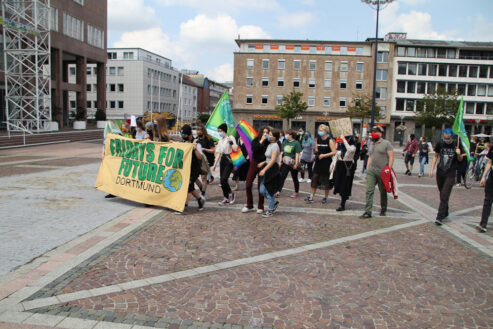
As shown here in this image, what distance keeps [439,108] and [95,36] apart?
43.3 m

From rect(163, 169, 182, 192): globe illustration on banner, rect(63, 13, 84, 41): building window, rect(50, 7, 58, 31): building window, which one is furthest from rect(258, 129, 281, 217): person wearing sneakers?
rect(63, 13, 84, 41): building window

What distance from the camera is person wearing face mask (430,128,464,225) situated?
793 centimetres

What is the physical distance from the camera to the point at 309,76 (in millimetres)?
63500

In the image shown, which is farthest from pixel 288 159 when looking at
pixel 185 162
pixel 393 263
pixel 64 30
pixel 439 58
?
pixel 439 58

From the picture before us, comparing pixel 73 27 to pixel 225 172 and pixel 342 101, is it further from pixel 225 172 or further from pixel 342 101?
pixel 342 101

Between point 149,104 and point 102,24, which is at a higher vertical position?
point 102,24

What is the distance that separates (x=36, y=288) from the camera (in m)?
4.29

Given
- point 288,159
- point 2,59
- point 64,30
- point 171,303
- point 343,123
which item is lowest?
point 171,303

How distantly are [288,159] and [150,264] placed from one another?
600 cm

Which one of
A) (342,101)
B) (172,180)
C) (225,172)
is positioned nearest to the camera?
(172,180)

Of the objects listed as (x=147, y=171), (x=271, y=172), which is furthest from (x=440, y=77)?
(x=147, y=171)

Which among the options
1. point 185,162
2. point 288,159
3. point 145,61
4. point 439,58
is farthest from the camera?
point 145,61

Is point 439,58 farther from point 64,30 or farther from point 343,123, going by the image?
point 343,123

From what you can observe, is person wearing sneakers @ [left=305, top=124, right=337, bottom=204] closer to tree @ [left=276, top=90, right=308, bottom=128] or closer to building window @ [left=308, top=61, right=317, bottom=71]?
tree @ [left=276, top=90, right=308, bottom=128]
